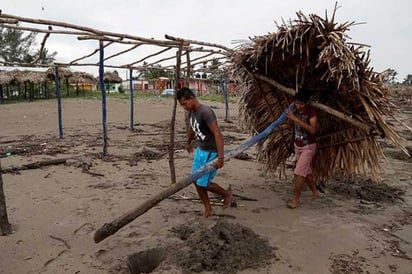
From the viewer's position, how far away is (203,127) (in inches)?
142

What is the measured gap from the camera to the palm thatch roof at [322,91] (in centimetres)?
349

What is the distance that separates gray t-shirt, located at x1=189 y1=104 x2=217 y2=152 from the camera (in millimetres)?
3520

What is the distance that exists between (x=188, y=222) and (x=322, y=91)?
2.25m

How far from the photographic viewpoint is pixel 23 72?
70.6 ft

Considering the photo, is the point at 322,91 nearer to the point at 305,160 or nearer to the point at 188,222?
the point at 305,160

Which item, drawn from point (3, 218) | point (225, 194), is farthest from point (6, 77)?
point (225, 194)

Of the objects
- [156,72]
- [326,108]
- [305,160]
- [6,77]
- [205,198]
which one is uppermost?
[156,72]

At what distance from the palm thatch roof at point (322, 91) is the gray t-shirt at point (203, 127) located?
1092 mm

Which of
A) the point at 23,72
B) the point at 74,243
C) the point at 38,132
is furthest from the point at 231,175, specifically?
the point at 23,72

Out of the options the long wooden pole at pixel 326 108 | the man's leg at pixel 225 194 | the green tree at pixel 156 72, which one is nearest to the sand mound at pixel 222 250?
the man's leg at pixel 225 194

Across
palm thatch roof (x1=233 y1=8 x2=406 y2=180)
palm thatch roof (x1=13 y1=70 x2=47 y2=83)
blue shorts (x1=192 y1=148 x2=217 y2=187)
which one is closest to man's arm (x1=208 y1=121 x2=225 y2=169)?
blue shorts (x1=192 y1=148 x2=217 y2=187)

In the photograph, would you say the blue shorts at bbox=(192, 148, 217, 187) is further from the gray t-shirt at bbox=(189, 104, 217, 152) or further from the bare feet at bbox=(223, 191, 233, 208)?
the bare feet at bbox=(223, 191, 233, 208)

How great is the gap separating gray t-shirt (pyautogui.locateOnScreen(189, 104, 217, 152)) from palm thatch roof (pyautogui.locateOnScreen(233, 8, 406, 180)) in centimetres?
109

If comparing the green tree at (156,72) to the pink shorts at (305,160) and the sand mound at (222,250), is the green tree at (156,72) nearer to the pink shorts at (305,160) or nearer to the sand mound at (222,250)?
the pink shorts at (305,160)
